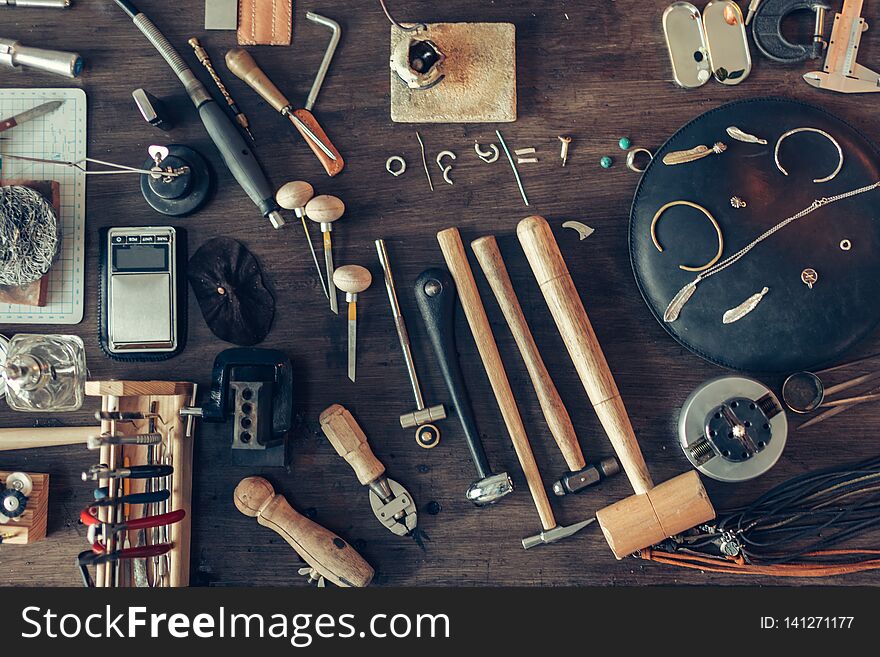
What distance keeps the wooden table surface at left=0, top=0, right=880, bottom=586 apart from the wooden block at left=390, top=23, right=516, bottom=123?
2 cm

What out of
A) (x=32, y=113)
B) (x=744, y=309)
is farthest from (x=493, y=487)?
(x=32, y=113)

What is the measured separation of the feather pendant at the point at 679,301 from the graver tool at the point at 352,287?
542 mm

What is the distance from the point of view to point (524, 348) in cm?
133

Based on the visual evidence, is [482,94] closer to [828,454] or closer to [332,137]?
[332,137]

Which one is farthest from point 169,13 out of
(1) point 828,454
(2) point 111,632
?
(1) point 828,454

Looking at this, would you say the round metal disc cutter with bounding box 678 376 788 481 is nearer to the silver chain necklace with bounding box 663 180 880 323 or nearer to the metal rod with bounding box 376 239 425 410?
the silver chain necklace with bounding box 663 180 880 323

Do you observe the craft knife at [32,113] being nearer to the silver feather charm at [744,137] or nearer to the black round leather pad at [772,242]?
the black round leather pad at [772,242]

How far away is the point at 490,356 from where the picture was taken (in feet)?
4.37

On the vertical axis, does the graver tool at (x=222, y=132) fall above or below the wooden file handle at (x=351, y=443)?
above

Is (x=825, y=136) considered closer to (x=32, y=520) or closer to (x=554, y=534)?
(x=554, y=534)

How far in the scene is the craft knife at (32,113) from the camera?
138 cm

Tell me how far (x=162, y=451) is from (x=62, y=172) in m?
0.57

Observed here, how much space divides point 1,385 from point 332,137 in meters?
0.79

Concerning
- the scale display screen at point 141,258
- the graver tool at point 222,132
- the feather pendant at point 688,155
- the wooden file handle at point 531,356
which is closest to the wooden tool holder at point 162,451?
the scale display screen at point 141,258
